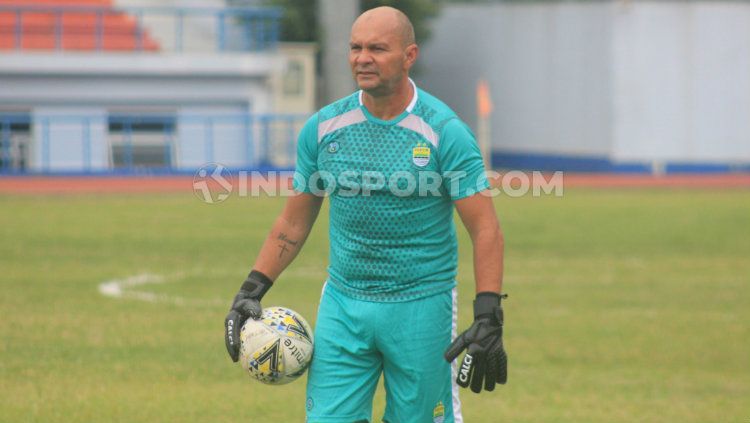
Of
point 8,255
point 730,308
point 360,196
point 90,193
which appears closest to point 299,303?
point 730,308

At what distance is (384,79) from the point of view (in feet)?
18.1

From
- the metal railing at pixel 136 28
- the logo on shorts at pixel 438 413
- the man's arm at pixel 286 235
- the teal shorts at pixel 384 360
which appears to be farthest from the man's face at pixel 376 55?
the metal railing at pixel 136 28

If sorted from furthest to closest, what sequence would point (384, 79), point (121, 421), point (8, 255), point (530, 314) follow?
point (8, 255) → point (530, 314) → point (121, 421) → point (384, 79)

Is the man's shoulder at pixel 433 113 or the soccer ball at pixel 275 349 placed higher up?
the man's shoulder at pixel 433 113

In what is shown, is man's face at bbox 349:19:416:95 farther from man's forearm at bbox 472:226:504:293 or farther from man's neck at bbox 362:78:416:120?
man's forearm at bbox 472:226:504:293

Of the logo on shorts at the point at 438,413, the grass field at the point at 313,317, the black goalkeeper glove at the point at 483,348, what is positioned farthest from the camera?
the grass field at the point at 313,317

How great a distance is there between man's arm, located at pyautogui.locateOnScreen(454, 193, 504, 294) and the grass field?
3.09m

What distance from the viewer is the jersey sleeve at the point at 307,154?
5.78 meters

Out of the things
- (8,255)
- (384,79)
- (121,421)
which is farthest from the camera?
(8,255)

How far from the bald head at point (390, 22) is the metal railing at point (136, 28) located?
33.2 metres

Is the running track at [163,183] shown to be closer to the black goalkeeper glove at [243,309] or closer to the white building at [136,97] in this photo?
the white building at [136,97]

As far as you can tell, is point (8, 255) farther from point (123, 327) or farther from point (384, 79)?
point (384, 79)

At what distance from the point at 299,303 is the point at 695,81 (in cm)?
2621

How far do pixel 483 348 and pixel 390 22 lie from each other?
141cm
